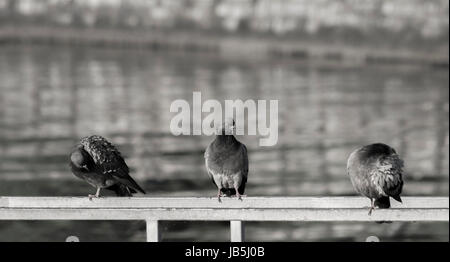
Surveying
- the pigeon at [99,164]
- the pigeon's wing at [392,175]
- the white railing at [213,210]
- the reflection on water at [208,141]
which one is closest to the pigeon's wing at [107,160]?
the pigeon at [99,164]

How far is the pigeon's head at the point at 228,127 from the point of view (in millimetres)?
12711

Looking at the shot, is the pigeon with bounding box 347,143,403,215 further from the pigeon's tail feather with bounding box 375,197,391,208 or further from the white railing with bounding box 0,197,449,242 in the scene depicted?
the white railing with bounding box 0,197,449,242

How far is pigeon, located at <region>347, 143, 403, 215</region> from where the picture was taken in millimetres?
12039

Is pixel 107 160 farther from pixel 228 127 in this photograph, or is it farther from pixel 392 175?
pixel 392 175

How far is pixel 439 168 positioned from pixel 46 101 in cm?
8395

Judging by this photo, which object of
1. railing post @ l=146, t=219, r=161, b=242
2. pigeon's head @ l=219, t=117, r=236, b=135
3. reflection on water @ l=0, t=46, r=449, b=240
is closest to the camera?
railing post @ l=146, t=219, r=161, b=242

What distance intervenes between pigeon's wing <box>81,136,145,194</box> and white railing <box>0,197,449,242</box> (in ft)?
6.44

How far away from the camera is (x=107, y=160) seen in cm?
1347

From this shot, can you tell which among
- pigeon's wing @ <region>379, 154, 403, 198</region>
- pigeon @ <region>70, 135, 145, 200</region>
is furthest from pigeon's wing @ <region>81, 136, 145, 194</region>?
pigeon's wing @ <region>379, 154, 403, 198</region>

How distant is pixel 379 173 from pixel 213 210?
323 cm

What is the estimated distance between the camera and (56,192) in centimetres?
4644

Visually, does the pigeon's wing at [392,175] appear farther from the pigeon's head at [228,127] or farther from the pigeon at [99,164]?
the pigeon at [99,164]

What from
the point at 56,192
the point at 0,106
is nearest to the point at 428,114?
the point at 0,106

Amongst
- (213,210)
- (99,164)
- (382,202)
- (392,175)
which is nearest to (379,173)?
(392,175)
